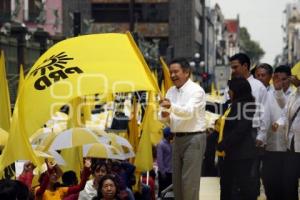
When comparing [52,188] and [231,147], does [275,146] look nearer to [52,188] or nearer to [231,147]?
[231,147]

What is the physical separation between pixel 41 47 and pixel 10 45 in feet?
11.0

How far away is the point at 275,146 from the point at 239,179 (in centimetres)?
111

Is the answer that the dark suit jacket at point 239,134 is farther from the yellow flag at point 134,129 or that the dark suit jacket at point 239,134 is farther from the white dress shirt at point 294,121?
the yellow flag at point 134,129

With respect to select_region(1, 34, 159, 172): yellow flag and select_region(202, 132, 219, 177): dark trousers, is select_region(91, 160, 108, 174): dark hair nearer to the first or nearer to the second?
select_region(1, 34, 159, 172): yellow flag

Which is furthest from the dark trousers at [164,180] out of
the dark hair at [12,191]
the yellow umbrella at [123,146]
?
the dark hair at [12,191]

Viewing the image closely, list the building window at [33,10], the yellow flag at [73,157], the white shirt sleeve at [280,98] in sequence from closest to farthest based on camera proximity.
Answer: the white shirt sleeve at [280,98] → the yellow flag at [73,157] → the building window at [33,10]

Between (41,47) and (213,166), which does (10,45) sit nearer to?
(41,47)

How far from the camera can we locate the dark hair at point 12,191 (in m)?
5.80

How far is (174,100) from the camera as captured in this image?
888cm

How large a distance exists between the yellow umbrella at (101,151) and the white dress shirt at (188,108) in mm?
2242

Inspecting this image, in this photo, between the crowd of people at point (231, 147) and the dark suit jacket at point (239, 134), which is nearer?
the crowd of people at point (231, 147)

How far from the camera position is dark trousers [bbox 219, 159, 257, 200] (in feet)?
29.9

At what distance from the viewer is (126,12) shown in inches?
2874

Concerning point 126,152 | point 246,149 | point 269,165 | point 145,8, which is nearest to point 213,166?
point 126,152
